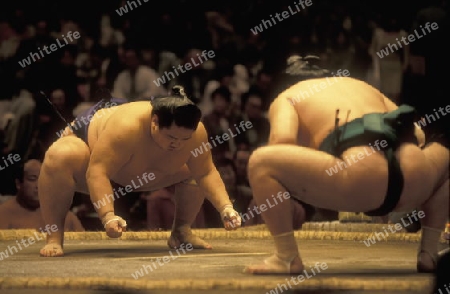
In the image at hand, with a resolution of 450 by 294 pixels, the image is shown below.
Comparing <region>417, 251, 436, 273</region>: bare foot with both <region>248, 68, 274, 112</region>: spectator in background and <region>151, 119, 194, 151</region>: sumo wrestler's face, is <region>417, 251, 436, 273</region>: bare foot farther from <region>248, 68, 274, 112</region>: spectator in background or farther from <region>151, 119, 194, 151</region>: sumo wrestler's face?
<region>248, 68, 274, 112</region>: spectator in background

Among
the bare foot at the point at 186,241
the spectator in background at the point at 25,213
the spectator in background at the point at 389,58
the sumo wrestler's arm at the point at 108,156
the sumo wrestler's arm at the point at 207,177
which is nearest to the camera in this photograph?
the sumo wrestler's arm at the point at 108,156

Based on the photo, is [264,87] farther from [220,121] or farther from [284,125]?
[284,125]

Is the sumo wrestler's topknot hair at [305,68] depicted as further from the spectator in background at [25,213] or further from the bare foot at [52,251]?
the spectator in background at [25,213]

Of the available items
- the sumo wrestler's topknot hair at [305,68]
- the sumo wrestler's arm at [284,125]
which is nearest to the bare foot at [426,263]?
the sumo wrestler's arm at [284,125]

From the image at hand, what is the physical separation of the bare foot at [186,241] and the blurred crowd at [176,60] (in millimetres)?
1127

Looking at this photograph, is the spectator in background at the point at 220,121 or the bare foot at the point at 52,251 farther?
the spectator in background at the point at 220,121

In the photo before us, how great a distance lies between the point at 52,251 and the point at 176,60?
3251 millimetres

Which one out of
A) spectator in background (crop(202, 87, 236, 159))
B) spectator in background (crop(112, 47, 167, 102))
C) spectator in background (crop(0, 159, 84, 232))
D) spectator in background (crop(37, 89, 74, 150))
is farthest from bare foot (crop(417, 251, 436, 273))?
spectator in background (crop(37, 89, 74, 150))

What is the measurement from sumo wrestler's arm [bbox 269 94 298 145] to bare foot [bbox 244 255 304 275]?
0.44 m

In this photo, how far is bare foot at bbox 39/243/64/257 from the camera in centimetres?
440

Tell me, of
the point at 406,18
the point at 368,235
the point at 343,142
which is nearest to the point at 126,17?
the point at 406,18

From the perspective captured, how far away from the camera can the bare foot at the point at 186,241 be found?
15.5 ft

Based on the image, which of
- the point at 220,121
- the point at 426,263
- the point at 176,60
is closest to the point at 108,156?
the point at 426,263

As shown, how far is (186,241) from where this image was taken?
477 cm
